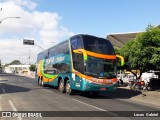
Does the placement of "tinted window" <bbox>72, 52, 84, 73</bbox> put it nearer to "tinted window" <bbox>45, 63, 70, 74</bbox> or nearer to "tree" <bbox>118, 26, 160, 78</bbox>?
"tinted window" <bbox>45, 63, 70, 74</bbox>

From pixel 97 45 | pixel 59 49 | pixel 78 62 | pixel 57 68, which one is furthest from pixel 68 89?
pixel 97 45

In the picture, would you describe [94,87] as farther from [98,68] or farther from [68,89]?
[68,89]

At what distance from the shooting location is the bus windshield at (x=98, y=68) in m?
21.6

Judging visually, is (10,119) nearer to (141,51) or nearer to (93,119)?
(93,119)

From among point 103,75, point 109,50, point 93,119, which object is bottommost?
point 93,119

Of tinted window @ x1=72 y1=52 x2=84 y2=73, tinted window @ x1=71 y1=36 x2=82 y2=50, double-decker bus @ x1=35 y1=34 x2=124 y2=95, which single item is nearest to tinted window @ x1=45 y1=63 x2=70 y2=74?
double-decker bus @ x1=35 y1=34 x2=124 y2=95

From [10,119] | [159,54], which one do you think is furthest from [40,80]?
[10,119]

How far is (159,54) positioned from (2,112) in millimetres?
17068

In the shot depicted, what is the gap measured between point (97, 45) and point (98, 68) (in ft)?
5.21

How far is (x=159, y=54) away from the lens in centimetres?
2781

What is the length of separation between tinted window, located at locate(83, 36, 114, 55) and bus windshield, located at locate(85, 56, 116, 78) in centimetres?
64

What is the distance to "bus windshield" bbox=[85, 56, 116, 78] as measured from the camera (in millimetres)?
21578

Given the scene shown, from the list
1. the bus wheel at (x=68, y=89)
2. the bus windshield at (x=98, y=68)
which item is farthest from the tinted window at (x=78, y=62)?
the bus wheel at (x=68, y=89)

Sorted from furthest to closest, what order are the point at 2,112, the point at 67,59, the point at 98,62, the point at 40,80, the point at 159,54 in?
1. the point at 40,80
2. the point at 159,54
3. the point at 67,59
4. the point at 98,62
5. the point at 2,112
